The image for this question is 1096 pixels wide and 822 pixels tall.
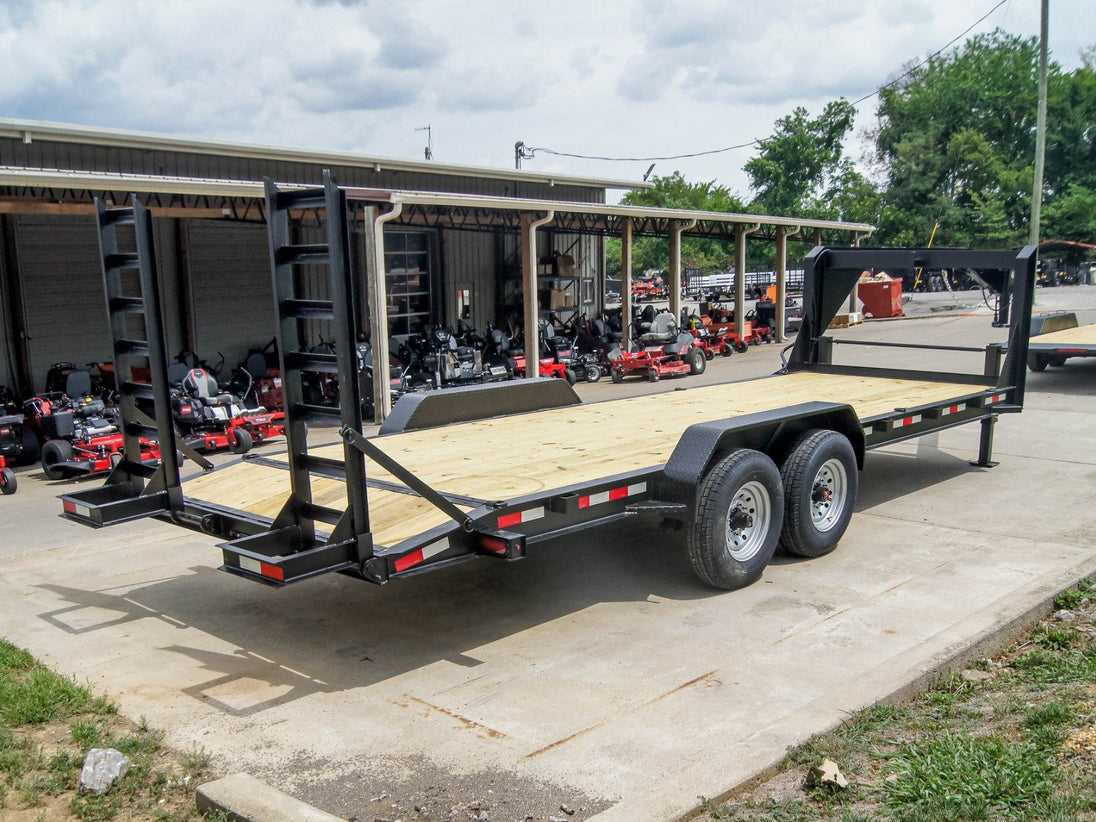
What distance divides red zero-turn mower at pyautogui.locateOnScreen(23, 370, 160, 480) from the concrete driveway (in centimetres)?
254

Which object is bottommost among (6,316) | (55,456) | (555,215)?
(55,456)

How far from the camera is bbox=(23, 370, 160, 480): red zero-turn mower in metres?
10.5

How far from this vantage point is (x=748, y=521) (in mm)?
6059

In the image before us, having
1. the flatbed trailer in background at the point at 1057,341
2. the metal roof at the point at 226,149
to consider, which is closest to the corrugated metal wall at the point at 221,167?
the metal roof at the point at 226,149

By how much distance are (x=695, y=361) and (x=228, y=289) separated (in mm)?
8562

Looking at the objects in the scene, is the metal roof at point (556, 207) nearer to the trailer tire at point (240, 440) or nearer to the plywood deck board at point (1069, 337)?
the trailer tire at point (240, 440)

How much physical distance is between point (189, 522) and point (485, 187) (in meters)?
17.7

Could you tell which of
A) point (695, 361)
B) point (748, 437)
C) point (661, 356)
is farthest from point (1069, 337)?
point (748, 437)

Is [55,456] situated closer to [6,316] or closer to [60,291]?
[6,316]

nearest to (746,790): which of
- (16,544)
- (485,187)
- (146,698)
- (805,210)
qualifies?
(146,698)

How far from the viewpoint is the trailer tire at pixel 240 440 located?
38.4 ft

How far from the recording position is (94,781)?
3848 millimetres

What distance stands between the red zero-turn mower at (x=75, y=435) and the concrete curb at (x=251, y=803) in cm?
680

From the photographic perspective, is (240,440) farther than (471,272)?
No
